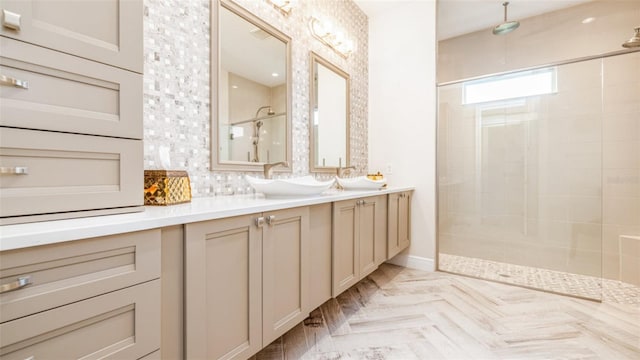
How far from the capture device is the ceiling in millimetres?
2811

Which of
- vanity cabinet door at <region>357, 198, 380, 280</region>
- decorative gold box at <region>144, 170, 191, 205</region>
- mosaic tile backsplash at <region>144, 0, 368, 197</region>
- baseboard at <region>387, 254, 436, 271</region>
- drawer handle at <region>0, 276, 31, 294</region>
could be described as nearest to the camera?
drawer handle at <region>0, 276, 31, 294</region>

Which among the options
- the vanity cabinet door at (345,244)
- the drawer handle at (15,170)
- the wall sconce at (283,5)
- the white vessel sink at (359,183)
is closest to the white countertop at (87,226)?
the drawer handle at (15,170)

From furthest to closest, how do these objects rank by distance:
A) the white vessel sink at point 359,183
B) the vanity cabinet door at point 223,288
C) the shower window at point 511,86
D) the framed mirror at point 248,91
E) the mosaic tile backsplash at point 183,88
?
the shower window at point 511,86, the white vessel sink at point 359,183, the framed mirror at point 248,91, the mosaic tile backsplash at point 183,88, the vanity cabinet door at point 223,288

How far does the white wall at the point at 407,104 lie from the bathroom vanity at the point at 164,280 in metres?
1.59

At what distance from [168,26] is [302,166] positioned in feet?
4.19

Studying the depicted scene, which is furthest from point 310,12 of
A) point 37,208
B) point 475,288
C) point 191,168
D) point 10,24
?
point 475,288

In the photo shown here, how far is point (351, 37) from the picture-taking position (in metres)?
2.91

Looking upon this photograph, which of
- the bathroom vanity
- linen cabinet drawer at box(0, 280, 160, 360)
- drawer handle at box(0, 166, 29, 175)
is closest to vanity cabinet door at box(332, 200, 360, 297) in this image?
the bathroom vanity

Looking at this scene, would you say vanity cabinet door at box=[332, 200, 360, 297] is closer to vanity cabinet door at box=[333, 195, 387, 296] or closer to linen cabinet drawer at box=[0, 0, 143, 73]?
vanity cabinet door at box=[333, 195, 387, 296]

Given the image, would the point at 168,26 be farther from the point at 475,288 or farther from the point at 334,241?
the point at 475,288

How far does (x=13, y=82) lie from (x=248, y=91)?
1.23 metres

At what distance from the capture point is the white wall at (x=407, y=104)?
282 cm

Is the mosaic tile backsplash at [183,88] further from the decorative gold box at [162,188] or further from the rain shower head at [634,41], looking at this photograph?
the rain shower head at [634,41]

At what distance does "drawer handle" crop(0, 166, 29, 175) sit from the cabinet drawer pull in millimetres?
341
